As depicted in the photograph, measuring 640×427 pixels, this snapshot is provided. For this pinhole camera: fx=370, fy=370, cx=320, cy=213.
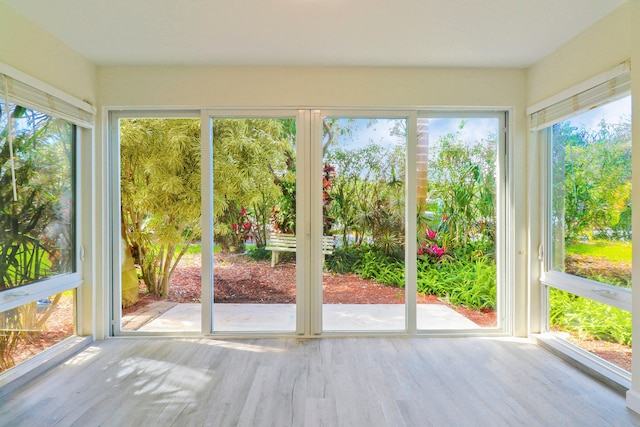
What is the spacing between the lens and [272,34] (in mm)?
2783

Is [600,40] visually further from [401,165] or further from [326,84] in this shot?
[326,84]

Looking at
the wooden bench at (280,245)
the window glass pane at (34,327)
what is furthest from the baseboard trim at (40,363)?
the wooden bench at (280,245)

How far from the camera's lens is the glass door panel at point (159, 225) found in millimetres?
3498

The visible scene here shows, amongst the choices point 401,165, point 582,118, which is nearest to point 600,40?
point 582,118

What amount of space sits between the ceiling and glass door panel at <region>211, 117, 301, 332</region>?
664mm

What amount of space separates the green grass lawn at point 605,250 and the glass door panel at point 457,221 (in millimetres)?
735

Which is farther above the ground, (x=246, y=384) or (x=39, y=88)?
(x=39, y=88)

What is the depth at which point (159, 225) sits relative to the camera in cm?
353

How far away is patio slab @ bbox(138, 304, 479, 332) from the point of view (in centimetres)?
351

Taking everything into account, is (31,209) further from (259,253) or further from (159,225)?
(259,253)

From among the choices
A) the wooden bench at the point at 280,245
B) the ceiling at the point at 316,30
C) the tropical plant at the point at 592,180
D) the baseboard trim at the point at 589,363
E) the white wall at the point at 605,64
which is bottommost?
the baseboard trim at the point at 589,363

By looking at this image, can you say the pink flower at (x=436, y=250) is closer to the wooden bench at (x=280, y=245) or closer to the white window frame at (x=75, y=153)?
the wooden bench at (x=280, y=245)

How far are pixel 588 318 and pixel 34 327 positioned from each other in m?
4.29

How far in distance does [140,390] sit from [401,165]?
110 inches
